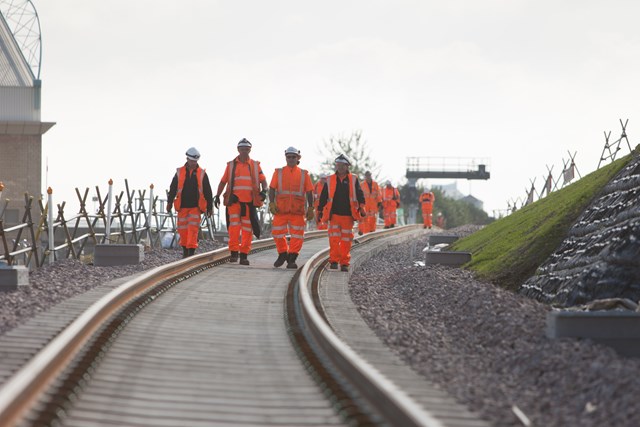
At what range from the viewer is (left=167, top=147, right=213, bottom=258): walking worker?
53.3 ft

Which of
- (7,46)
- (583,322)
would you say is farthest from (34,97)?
(583,322)

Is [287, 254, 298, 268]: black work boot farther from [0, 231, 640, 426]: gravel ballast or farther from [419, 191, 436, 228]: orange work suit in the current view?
[419, 191, 436, 228]: orange work suit

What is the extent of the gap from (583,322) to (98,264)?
10256 mm

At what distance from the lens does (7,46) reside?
58.6 meters

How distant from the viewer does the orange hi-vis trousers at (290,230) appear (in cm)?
1599

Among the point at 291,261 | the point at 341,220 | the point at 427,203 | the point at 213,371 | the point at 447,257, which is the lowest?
the point at 213,371

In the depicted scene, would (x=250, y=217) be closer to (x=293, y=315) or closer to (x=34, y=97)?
(x=293, y=315)

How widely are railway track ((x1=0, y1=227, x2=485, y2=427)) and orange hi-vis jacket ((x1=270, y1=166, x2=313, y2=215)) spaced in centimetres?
429

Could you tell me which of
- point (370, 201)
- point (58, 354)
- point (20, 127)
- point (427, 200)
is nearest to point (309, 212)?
point (58, 354)

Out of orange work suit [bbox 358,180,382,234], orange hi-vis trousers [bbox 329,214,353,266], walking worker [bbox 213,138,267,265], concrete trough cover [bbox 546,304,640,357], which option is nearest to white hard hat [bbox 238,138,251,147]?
walking worker [bbox 213,138,267,265]

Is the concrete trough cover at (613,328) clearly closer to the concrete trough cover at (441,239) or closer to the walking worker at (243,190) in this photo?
the walking worker at (243,190)

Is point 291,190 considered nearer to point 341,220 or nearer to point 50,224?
point 341,220

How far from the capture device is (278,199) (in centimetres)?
1596

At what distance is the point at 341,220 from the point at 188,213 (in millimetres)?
2482
